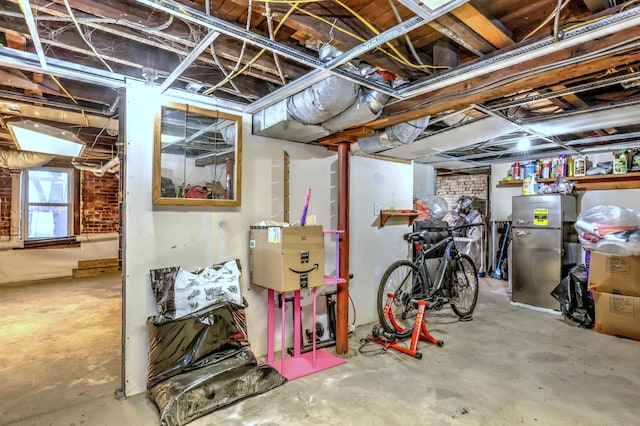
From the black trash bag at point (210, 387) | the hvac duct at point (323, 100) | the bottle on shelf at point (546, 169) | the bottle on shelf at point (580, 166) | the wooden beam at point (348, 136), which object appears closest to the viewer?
the black trash bag at point (210, 387)

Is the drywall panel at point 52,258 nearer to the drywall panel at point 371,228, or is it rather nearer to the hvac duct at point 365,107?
the drywall panel at point 371,228

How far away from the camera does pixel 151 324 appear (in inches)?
87.7

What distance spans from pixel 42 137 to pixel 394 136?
361cm

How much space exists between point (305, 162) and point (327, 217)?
591 mm

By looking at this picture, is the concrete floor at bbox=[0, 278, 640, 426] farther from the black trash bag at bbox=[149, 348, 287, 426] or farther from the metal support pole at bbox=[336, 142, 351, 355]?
the metal support pole at bbox=[336, 142, 351, 355]

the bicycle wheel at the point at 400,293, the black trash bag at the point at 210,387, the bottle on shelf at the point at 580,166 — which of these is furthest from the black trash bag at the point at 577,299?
the black trash bag at the point at 210,387

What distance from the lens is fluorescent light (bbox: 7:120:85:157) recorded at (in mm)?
3408

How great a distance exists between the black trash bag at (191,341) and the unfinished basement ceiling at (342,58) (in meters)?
1.47

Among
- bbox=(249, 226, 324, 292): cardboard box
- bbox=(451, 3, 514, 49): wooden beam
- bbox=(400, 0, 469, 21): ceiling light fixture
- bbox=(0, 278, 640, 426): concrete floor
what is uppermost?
bbox=(451, 3, 514, 49): wooden beam

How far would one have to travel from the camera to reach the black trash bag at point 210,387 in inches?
77.4

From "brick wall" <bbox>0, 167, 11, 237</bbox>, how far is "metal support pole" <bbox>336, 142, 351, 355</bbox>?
257 inches

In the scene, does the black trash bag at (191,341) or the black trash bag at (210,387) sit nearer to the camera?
the black trash bag at (210,387)

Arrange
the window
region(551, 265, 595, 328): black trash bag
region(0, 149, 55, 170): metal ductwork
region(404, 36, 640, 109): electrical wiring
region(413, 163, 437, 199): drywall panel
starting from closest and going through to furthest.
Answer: region(404, 36, 640, 109): electrical wiring → region(551, 265, 595, 328): black trash bag → region(0, 149, 55, 170): metal ductwork → region(413, 163, 437, 199): drywall panel → the window

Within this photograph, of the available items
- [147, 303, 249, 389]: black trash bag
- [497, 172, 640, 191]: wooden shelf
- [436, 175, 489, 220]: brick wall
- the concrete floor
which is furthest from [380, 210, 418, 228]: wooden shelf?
[436, 175, 489, 220]: brick wall
